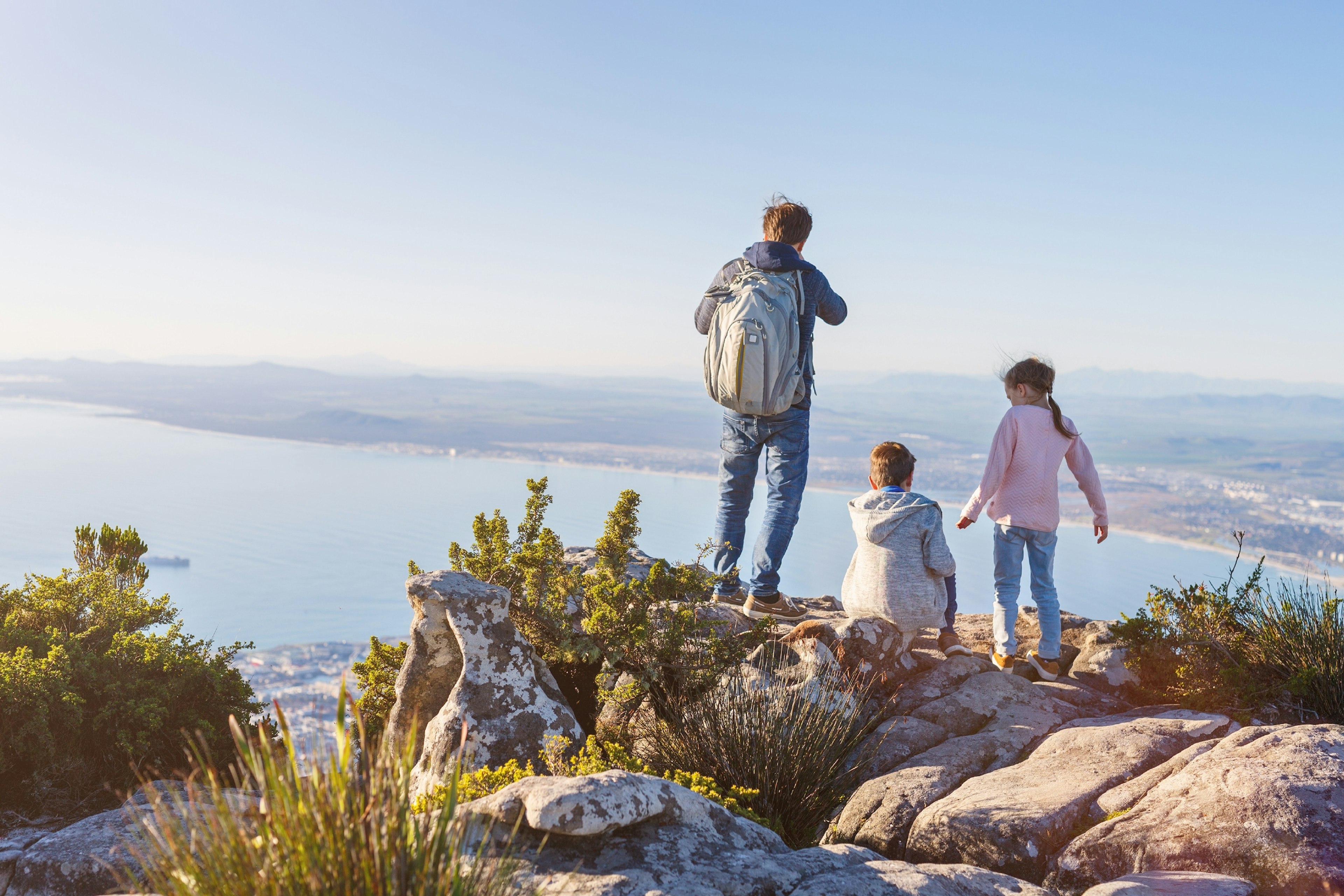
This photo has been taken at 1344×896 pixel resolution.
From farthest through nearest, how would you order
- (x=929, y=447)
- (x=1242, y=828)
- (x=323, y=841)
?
(x=929, y=447) < (x=1242, y=828) < (x=323, y=841)

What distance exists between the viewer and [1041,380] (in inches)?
201

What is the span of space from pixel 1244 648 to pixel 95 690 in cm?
697

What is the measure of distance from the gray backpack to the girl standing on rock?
57.7 inches

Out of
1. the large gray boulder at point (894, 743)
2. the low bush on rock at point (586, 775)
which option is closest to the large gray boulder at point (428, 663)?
the low bush on rock at point (586, 775)

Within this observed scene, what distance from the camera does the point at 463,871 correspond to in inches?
89.0

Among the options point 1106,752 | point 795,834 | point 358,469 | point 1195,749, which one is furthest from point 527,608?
point 358,469

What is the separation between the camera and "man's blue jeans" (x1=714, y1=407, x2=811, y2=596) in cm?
514

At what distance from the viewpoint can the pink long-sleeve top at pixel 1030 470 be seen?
5.04 metres

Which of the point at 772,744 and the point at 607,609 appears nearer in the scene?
the point at 772,744

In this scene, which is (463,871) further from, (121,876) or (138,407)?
(138,407)

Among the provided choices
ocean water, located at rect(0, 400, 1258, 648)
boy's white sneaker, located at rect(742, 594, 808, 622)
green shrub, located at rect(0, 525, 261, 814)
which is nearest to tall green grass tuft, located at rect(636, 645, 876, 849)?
boy's white sneaker, located at rect(742, 594, 808, 622)

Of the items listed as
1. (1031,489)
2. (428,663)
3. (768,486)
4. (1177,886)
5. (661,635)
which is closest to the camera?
(1177,886)

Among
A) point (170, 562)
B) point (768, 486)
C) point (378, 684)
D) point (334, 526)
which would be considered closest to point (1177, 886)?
point (768, 486)

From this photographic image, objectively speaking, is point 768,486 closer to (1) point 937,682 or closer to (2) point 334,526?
(1) point 937,682
